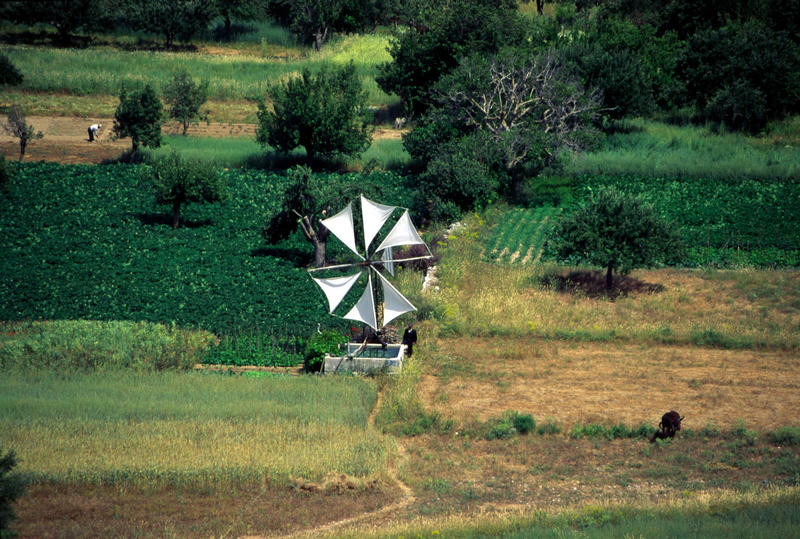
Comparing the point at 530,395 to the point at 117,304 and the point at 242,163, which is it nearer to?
the point at 117,304

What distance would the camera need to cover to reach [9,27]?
81750 mm

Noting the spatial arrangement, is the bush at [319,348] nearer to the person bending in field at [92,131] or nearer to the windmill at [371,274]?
the windmill at [371,274]

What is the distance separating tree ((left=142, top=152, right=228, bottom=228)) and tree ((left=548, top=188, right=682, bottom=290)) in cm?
1716

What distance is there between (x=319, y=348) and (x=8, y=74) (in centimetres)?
4418

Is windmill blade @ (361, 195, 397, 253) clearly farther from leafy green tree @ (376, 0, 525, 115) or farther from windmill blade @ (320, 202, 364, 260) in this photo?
leafy green tree @ (376, 0, 525, 115)

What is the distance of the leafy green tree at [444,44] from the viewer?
6141 cm

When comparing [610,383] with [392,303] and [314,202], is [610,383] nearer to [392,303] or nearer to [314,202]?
[392,303]

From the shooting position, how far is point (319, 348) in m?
30.4

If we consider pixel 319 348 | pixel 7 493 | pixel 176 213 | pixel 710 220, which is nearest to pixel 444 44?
pixel 710 220

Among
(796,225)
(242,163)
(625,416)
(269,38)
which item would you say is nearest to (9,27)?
(269,38)

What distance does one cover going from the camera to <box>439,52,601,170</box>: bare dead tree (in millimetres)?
51250

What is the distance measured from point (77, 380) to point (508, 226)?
23268 millimetres

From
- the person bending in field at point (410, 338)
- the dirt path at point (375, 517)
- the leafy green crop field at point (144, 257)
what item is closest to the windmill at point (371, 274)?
the person bending in field at point (410, 338)

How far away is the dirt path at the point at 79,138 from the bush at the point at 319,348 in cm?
2924
